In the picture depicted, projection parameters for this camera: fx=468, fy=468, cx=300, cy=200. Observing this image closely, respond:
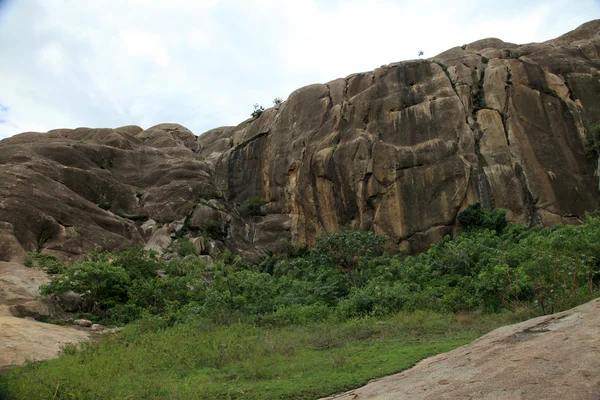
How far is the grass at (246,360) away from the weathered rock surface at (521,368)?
1301 mm

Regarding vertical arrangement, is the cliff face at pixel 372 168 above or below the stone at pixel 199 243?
above

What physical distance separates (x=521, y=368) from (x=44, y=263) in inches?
872

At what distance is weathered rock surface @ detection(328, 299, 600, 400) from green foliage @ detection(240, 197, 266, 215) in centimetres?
2939

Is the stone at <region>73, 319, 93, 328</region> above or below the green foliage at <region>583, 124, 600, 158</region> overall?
below

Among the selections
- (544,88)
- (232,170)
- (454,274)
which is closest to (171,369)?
(454,274)

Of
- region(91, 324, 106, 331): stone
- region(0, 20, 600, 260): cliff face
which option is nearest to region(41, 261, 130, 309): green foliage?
region(91, 324, 106, 331): stone

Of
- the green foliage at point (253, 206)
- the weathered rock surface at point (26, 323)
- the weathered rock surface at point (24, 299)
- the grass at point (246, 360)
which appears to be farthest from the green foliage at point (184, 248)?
the grass at point (246, 360)

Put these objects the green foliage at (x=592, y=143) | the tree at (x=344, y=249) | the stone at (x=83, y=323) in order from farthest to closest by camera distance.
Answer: the green foliage at (x=592, y=143) < the tree at (x=344, y=249) < the stone at (x=83, y=323)

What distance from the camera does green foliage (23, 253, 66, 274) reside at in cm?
2030

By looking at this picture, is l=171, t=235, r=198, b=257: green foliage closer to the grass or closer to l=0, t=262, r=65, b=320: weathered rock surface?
l=0, t=262, r=65, b=320: weathered rock surface

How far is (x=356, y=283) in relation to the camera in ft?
60.0

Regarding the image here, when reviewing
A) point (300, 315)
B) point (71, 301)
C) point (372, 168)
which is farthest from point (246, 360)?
point (372, 168)

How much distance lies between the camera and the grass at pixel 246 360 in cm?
655

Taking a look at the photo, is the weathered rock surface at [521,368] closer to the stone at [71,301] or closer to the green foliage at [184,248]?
the stone at [71,301]
